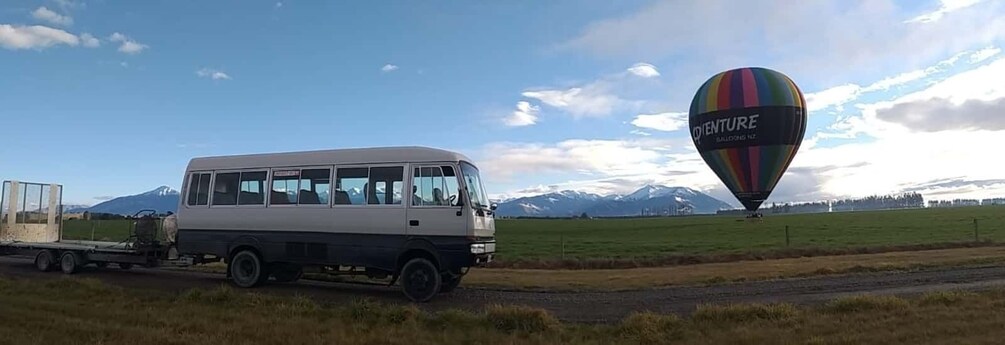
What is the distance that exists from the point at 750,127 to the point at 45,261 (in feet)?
93.8

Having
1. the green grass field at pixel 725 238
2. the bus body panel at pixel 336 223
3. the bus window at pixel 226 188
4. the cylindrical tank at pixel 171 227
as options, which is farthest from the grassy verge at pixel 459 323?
the green grass field at pixel 725 238

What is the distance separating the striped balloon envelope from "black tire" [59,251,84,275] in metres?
27.8

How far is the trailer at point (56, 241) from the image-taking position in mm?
16844

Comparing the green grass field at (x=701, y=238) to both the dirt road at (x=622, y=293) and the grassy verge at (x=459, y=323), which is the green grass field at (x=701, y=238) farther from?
the grassy verge at (x=459, y=323)

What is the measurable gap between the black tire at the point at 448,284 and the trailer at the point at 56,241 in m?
6.06

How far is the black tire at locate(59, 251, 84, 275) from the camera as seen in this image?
57.1 ft

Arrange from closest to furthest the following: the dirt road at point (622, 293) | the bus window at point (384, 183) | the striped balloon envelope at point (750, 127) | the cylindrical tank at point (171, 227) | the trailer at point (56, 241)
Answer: the dirt road at point (622, 293) < the bus window at point (384, 183) < the cylindrical tank at point (171, 227) < the trailer at point (56, 241) < the striped balloon envelope at point (750, 127)

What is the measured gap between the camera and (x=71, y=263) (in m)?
17.5

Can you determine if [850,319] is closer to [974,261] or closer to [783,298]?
[783,298]

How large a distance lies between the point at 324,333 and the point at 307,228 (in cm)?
537

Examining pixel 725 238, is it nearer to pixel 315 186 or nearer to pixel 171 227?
pixel 315 186

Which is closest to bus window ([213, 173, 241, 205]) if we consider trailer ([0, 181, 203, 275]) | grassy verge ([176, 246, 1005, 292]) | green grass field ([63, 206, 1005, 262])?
trailer ([0, 181, 203, 275])

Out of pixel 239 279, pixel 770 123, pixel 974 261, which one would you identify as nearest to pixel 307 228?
pixel 239 279

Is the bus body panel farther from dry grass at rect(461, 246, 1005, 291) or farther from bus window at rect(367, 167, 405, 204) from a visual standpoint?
dry grass at rect(461, 246, 1005, 291)
